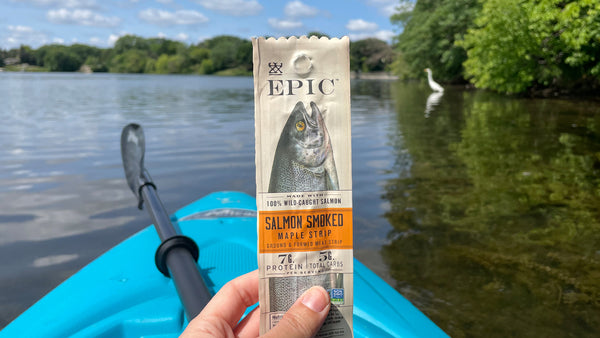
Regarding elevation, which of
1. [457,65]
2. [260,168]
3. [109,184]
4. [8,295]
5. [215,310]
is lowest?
[8,295]

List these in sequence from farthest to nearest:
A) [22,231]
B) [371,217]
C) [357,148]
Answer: [357,148] < [371,217] < [22,231]

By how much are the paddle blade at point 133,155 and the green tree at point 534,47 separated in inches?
619

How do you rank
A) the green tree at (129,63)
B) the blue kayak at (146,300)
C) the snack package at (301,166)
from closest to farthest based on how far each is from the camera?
the snack package at (301,166) < the blue kayak at (146,300) < the green tree at (129,63)

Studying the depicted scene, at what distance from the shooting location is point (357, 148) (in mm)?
7816

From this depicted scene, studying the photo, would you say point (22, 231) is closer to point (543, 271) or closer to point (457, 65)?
point (543, 271)

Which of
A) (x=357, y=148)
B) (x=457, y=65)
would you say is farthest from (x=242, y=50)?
(x=357, y=148)

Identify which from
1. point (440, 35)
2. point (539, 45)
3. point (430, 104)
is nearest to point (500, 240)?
point (430, 104)

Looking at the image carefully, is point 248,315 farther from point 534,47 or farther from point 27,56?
point 27,56

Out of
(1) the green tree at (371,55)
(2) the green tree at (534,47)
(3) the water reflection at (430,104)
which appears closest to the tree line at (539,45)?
(2) the green tree at (534,47)

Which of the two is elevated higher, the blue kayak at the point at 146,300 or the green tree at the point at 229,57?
the green tree at the point at 229,57

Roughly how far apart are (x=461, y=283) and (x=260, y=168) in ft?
8.24

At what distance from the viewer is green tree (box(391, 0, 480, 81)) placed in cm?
3081

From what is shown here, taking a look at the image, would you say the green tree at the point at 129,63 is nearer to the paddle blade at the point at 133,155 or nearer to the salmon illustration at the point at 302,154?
the paddle blade at the point at 133,155

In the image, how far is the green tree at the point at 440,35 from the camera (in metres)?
30.8
